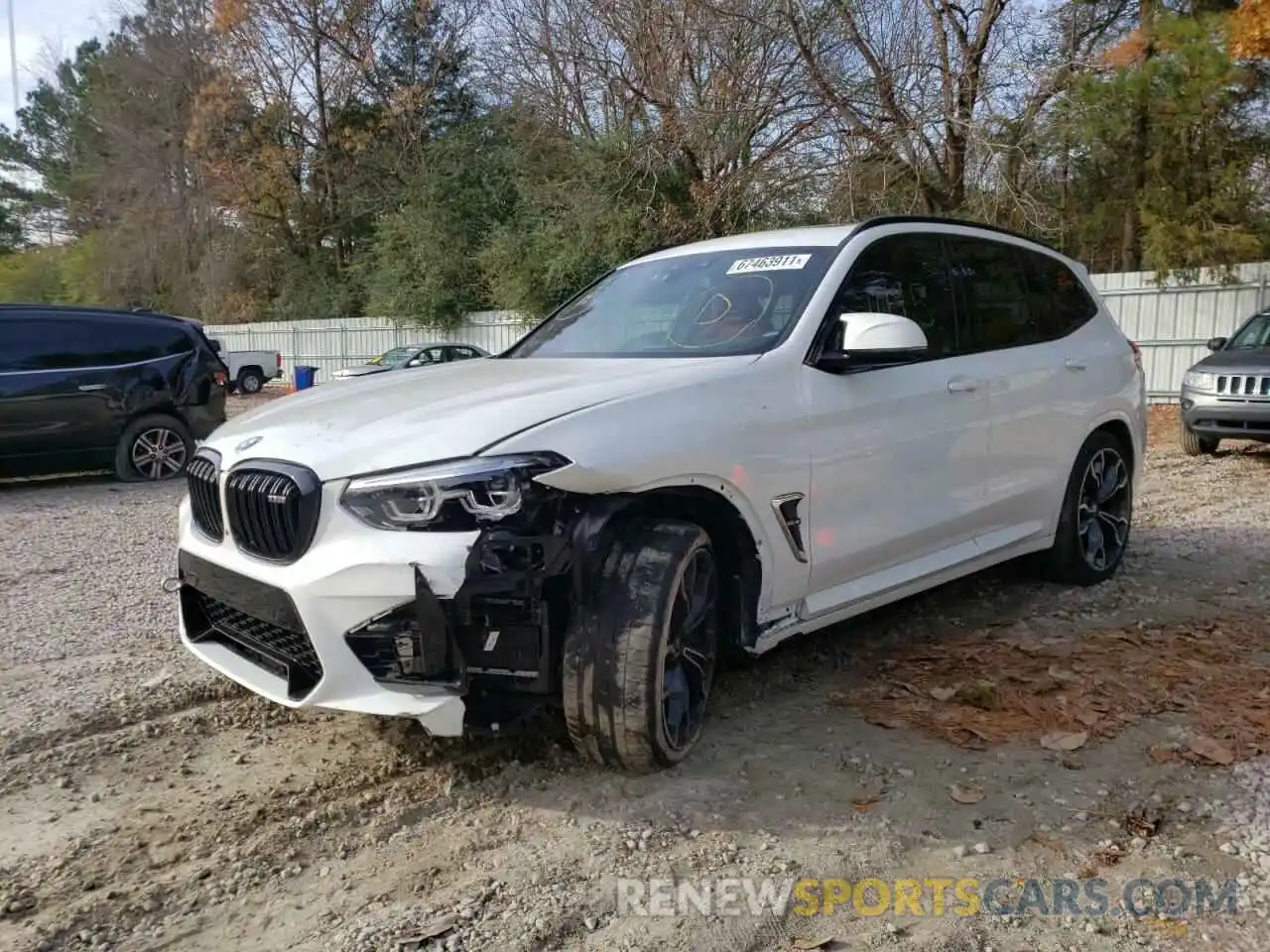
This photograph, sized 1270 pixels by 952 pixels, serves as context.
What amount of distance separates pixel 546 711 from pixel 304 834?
925 mm

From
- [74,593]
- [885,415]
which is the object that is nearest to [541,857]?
[885,415]

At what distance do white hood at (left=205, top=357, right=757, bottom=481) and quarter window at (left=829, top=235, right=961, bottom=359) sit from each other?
767 millimetres

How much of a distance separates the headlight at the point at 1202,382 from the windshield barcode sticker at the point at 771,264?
790 cm

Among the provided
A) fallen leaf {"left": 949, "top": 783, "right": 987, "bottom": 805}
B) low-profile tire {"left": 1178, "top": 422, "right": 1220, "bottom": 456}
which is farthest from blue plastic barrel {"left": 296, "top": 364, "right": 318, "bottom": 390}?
fallen leaf {"left": 949, "top": 783, "right": 987, "bottom": 805}

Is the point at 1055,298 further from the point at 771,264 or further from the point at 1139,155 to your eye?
the point at 1139,155

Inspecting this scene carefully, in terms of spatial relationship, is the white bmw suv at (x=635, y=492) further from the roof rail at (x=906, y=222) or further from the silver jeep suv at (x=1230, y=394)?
the silver jeep suv at (x=1230, y=394)

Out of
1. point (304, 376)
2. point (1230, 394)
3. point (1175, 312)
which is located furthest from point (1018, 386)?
point (304, 376)

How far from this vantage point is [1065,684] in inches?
159

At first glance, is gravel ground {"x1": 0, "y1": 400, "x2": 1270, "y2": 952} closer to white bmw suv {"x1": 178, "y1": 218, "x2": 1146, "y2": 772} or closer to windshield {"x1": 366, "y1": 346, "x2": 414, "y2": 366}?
white bmw suv {"x1": 178, "y1": 218, "x2": 1146, "y2": 772}

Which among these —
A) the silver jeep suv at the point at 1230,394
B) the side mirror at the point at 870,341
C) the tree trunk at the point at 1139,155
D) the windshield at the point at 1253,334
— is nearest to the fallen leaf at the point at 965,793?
the side mirror at the point at 870,341

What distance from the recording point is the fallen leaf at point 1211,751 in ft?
11.0

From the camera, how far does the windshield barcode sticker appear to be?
13.1ft

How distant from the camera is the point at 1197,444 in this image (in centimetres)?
1068

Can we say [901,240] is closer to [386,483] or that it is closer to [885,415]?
[885,415]
